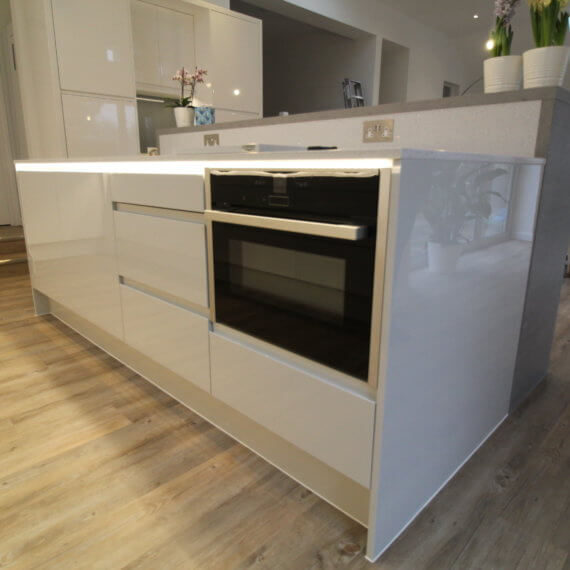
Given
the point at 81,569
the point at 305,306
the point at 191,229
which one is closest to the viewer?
the point at 81,569

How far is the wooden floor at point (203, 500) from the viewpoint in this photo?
113cm

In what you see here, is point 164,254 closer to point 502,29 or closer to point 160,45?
point 502,29

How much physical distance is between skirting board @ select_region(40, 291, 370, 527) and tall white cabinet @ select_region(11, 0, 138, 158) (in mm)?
1895

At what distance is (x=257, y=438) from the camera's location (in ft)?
4.98

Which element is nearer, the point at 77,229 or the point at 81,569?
the point at 81,569

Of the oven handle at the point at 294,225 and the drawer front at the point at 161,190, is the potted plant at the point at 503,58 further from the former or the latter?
the drawer front at the point at 161,190

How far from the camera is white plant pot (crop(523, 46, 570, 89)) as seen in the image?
4.60 ft

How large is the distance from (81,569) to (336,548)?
2.10 ft

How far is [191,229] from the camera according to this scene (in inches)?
58.6

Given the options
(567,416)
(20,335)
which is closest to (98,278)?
(20,335)

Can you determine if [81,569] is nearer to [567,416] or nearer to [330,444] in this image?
[330,444]

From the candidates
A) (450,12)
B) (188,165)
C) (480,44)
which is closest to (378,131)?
(188,165)

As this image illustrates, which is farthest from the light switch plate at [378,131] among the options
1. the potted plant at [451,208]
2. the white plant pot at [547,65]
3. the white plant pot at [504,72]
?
the potted plant at [451,208]

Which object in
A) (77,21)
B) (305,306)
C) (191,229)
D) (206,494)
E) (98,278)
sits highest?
(77,21)
